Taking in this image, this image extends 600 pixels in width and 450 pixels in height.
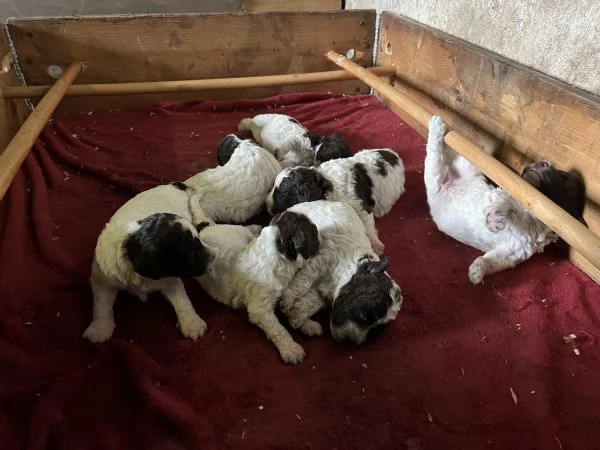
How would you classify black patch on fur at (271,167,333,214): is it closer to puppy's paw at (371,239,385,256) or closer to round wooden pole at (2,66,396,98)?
puppy's paw at (371,239,385,256)

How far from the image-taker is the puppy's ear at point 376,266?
6.34 feet

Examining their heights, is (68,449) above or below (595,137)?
below

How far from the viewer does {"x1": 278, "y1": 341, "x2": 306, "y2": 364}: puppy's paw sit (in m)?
1.90

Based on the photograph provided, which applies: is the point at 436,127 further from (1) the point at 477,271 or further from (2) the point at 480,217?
(1) the point at 477,271

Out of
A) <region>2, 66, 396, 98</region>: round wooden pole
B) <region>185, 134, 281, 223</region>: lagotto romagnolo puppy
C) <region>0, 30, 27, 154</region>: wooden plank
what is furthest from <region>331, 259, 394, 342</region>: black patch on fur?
<region>0, 30, 27, 154</region>: wooden plank

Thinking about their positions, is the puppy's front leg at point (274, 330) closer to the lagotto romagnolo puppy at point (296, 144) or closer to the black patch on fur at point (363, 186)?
the black patch on fur at point (363, 186)

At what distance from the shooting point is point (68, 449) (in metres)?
1.53

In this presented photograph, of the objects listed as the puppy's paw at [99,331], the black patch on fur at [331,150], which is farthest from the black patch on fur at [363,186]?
the puppy's paw at [99,331]

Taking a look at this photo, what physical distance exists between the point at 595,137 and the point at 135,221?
211cm

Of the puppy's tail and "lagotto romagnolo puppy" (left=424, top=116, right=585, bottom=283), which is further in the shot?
the puppy's tail

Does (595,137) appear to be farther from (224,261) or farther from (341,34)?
(341,34)

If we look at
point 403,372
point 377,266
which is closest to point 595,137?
point 377,266

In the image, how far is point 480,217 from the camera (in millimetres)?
2445

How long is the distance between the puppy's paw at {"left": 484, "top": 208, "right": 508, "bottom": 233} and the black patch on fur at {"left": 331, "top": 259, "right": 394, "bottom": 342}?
2.55 feet
